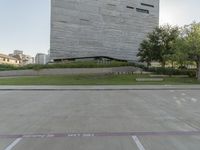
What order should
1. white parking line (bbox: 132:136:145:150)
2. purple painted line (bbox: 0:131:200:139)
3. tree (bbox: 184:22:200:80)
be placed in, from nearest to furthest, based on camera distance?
white parking line (bbox: 132:136:145:150) < purple painted line (bbox: 0:131:200:139) < tree (bbox: 184:22:200:80)

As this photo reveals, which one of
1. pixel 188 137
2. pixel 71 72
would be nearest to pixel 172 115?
pixel 188 137

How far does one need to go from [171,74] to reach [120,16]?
1805 inches

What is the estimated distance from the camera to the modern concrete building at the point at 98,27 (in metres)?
82.8

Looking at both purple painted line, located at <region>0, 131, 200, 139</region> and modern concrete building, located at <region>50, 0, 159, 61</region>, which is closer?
purple painted line, located at <region>0, 131, 200, 139</region>

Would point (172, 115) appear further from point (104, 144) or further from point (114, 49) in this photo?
point (114, 49)

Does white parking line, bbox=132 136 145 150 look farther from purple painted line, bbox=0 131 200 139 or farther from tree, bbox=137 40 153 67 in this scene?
tree, bbox=137 40 153 67

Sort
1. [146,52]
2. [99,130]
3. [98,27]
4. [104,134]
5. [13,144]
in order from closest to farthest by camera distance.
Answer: [13,144]
[104,134]
[99,130]
[146,52]
[98,27]

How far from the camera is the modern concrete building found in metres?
82.8

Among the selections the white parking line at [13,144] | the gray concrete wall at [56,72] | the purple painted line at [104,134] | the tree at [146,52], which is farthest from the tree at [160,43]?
the white parking line at [13,144]

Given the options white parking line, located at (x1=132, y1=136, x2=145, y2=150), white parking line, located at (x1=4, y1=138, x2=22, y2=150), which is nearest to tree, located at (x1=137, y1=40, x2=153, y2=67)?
white parking line, located at (x1=132, y1=136, x2=145, y2=150)

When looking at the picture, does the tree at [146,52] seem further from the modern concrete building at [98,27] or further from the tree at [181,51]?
the modern concrete building at [98,27]

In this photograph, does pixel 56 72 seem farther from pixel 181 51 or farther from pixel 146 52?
pixel 181 51

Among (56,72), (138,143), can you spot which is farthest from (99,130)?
(56,72)

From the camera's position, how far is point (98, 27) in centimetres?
8794
